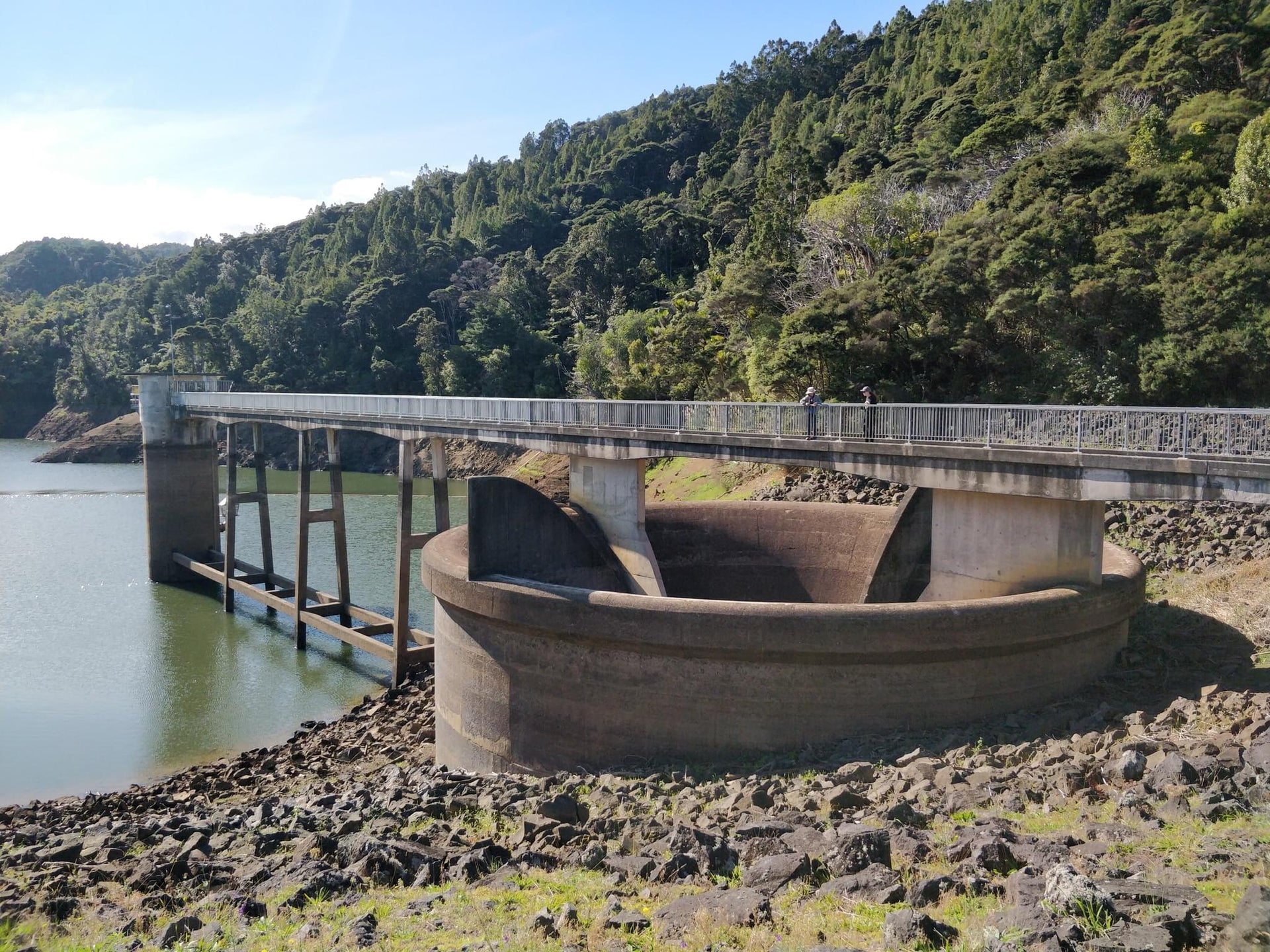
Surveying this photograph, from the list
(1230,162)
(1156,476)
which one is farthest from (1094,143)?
(1156,476)

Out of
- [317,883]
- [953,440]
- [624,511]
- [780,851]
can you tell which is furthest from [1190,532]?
[317,883]

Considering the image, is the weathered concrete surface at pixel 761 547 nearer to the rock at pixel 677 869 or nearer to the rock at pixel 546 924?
the rock at pixel 677 869

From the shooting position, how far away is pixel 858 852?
7.79 metres

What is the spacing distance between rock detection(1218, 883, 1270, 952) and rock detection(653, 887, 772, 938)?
2.99 metres

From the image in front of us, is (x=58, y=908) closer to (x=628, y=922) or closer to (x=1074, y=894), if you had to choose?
(x=628, y=922)

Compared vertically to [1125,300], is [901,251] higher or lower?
higher

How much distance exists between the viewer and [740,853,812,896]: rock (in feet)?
25.2

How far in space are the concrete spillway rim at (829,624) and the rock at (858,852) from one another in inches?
161

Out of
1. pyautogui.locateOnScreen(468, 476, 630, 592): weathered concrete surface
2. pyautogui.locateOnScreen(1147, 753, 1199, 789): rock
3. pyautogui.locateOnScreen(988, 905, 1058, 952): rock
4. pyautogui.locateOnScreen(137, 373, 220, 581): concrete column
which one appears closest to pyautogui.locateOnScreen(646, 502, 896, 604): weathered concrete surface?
pyautogui.locateOnScreen(468, 476, 630, 592): weathered concrete surface

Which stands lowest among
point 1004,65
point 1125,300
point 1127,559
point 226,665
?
point 226,665

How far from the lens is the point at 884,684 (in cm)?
1217

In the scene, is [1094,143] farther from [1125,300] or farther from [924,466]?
[924,466]

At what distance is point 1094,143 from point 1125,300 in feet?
24.3

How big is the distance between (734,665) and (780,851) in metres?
4.06
